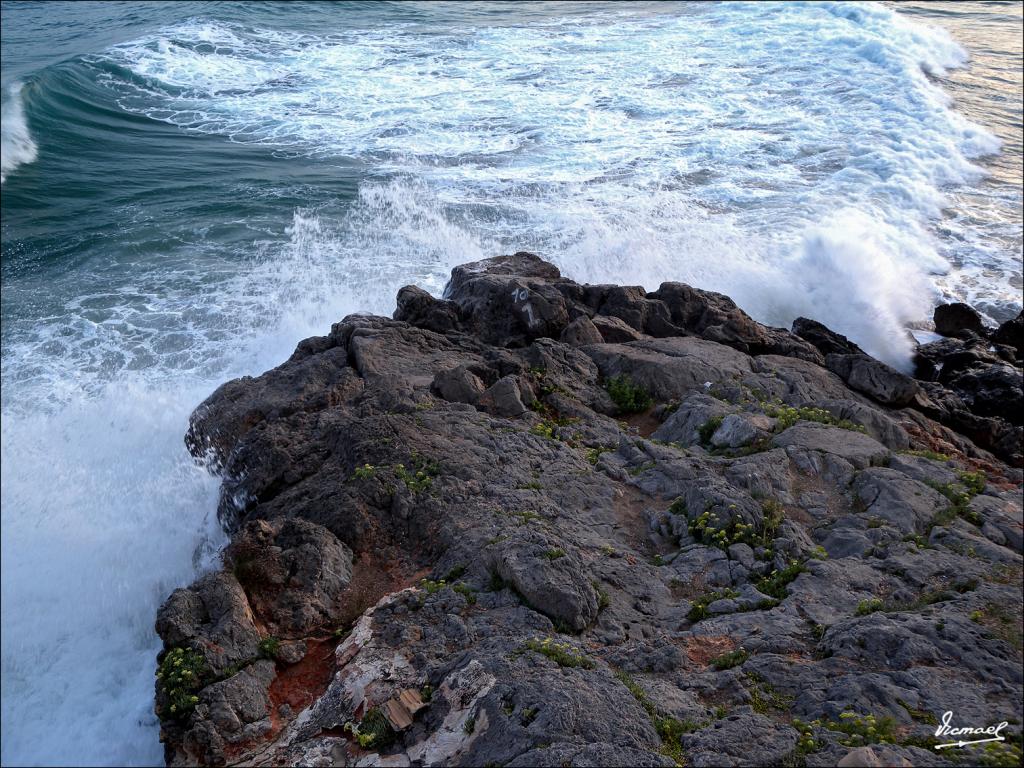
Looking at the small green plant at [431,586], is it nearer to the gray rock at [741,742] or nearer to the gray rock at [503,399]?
the gray rock at [741,742]

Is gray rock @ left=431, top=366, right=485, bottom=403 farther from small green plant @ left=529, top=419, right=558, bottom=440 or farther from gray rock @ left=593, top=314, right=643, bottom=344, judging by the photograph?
gray rock @ left=593, top=314, right=643, bottom=344

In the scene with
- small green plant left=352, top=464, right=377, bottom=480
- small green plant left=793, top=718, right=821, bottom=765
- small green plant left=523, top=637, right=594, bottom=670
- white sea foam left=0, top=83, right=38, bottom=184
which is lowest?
small green plant left=523, top=637, right=594, bottom=670

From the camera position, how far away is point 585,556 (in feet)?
26.2

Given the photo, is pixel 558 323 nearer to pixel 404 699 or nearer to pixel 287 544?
pixel 287 544

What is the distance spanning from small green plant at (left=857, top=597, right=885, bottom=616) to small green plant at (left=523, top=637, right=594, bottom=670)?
7.92ft

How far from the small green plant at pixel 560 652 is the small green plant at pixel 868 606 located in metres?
2.41

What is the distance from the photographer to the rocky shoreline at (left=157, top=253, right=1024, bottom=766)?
20.4 ft

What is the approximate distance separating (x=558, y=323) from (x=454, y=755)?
715cm

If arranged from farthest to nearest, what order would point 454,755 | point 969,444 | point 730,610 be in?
point 969,444 < point 730,610 < point 454,755

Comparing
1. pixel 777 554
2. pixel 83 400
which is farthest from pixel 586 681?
pixel 83 400

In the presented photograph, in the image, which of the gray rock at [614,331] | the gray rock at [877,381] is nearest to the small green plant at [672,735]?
the gray rock at [614,331]

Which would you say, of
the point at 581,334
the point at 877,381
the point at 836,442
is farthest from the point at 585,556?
the point at 877,381

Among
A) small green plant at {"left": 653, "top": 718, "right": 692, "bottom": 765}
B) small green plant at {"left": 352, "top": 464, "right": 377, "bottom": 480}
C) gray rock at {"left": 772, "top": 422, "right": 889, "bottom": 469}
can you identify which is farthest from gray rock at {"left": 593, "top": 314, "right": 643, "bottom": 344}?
small green plant at {"left": 653, "top": 718, "right": 692, "bottom": 765}

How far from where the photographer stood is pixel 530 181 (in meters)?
20.7
